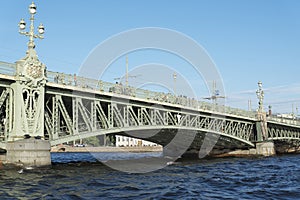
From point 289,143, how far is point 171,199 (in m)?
68.7

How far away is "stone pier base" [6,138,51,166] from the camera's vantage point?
27.3 meters

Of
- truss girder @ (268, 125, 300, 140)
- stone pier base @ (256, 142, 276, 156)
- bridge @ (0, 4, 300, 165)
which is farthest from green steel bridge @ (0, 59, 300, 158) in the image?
truss girder @ (268, 125, 300, 140)

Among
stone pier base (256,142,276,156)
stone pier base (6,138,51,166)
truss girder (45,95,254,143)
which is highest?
truss girder (45,95,254,143)

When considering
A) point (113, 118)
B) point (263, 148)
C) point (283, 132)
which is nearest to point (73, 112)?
point (113, 118)

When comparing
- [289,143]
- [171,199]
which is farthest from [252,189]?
[289,143]

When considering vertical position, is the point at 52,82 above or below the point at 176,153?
above

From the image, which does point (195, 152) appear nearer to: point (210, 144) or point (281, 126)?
point (210, 144)

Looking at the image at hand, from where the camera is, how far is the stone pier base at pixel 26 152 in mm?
27328

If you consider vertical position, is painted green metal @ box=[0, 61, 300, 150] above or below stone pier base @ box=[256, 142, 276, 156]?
above

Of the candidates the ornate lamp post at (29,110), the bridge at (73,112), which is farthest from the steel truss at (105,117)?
the ornate lamp post at (29,110)

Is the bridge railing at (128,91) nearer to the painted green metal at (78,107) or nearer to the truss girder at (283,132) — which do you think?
the painted green metal at (78,107)

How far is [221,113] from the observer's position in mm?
54312

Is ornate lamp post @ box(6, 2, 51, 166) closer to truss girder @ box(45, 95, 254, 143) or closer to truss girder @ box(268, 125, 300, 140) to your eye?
truss girder @ box(45, 95, 254, 143)

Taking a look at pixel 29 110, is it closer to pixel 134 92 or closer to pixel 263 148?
pixel 134 92
